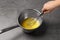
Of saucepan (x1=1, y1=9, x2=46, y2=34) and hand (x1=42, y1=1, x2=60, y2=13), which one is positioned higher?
hand (x1=42, y1=1, x2=60, y2=13)

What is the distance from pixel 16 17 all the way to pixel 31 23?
0.10 m

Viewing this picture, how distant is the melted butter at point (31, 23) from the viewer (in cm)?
79

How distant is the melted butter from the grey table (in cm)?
4

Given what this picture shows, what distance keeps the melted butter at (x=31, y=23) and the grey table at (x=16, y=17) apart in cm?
4

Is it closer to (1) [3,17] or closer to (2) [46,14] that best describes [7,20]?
(1) [3,17]

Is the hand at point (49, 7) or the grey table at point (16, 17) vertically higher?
the hand at point (49, 7)

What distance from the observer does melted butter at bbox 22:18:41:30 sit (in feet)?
2.58

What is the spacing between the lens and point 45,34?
800 mm

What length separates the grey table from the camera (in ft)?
2.59

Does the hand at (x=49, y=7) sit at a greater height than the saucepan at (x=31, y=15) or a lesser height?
greater

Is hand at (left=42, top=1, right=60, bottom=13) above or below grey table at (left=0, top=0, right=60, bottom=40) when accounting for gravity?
above

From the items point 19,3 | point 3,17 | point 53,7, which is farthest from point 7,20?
point 53,7

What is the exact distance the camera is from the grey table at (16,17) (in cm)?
79

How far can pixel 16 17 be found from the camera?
0.86m
